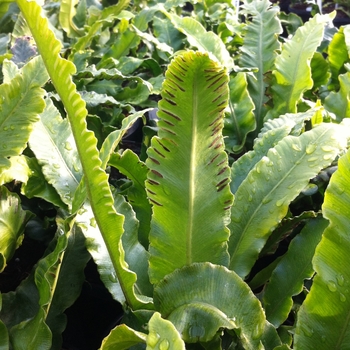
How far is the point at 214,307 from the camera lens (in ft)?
1.92

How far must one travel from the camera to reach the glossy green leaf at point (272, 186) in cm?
71

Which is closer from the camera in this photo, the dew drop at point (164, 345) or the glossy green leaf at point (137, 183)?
the dew drop at point (164, 345)

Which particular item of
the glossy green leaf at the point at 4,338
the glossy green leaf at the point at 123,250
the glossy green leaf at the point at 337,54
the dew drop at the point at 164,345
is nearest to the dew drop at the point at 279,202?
the glossy green leaf at the point at 123,250

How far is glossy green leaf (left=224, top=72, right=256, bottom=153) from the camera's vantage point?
3.75 feet

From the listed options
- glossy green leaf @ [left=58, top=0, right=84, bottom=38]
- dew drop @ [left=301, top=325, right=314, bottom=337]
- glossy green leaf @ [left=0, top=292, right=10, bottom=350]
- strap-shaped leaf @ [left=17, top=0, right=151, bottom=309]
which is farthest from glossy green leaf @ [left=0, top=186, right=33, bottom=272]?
glossy green leaf @ [left=58, top=0, right=84, bottom=38]

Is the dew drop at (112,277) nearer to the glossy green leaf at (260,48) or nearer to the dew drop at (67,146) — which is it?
the dew drop at (67,146)

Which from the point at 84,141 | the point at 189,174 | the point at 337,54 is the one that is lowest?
the point at 337,54

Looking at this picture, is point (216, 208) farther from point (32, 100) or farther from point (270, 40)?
point (270, 40)

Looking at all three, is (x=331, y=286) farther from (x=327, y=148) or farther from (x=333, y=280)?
(x=327, y=148)

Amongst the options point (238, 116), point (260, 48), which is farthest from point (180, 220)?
point (260, 48)

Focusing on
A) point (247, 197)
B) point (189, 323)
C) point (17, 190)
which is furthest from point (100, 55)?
point (189, 323)

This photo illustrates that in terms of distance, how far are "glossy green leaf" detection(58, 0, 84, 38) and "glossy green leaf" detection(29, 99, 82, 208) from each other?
75 centimetres

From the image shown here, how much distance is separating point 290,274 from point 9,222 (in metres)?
0.48

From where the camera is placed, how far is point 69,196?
0.81 meters
